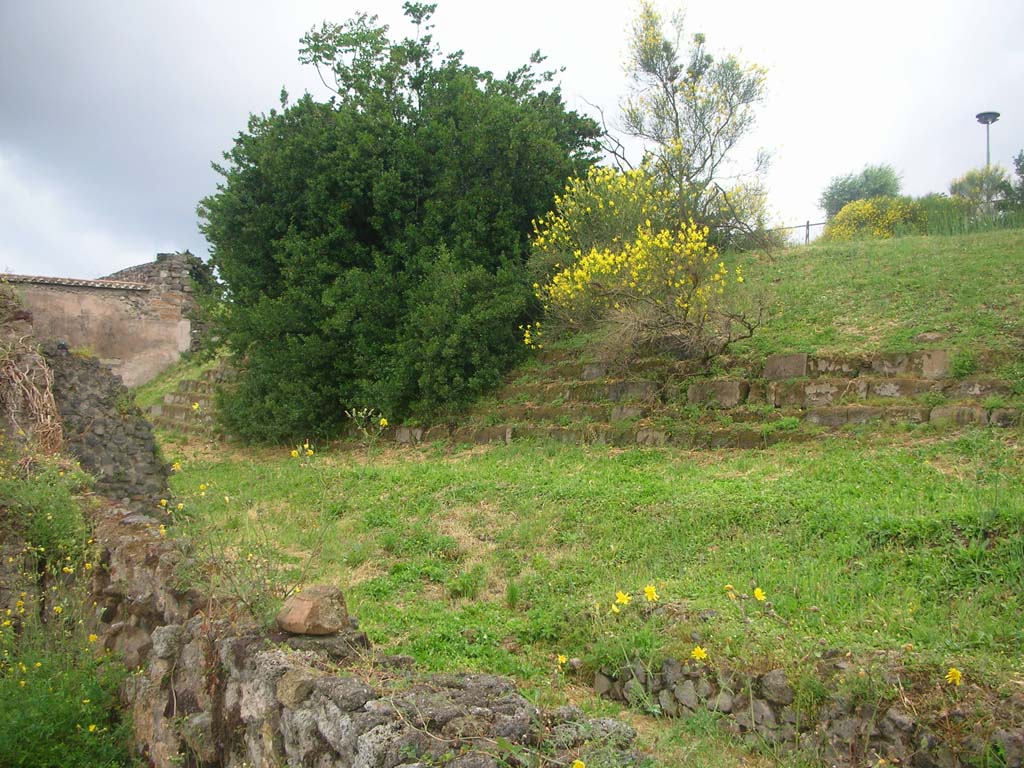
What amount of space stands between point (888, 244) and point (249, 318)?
11216 millimetres

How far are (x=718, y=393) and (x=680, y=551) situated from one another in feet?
12.8

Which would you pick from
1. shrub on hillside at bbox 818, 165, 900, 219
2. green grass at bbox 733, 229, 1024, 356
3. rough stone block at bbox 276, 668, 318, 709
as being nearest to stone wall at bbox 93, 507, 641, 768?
rough stone block at bbox 276, 668, 318, 709

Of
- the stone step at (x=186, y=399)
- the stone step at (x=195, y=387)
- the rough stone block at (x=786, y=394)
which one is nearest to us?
the rough stone block at (x=786, y=394)

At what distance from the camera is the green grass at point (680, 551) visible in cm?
424

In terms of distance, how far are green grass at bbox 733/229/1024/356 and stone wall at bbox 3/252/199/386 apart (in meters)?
12.4

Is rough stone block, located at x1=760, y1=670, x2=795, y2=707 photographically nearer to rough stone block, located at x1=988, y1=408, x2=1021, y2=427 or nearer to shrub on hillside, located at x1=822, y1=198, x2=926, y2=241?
rough stone block, located at x1=988, y1=408, x2=1021, y2=427

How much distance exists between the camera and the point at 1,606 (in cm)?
457

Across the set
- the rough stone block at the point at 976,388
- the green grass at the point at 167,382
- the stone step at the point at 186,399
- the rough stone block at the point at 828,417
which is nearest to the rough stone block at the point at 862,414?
the rough stone block at the point at 828,417

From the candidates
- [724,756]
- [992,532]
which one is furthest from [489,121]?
[724,756]

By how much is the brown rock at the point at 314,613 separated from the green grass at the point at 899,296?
7.42 meters

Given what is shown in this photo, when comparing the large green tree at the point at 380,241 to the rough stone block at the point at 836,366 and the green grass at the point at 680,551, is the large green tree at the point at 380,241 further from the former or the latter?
the rough stone block at the point at 836,366

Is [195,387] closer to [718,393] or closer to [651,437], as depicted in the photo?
[651,437]

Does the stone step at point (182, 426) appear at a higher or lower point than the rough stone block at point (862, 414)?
lower

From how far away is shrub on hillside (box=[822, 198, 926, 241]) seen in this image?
17969mm
